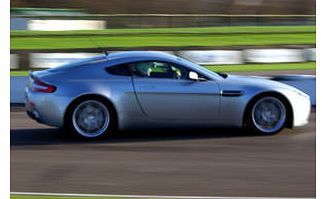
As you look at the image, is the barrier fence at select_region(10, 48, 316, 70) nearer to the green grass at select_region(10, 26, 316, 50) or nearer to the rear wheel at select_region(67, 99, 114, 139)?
the green grass at select_region(10, 26, 316, 50)

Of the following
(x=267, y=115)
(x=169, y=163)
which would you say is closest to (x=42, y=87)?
(x=169, y=163)

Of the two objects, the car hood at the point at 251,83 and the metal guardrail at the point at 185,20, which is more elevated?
the metal guardrail at the point at 185,20

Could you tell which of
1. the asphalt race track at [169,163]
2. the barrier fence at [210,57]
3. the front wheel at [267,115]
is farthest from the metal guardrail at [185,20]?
the front wheel at [267,115]

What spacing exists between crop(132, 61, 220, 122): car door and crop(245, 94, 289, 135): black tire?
0.49 m

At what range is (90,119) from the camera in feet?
29.2

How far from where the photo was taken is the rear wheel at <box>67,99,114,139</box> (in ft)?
29.1

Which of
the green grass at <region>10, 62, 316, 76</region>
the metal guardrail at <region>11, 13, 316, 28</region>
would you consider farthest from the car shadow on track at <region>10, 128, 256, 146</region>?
the metal guardrail at <region>11, 13, 316, 28</region>

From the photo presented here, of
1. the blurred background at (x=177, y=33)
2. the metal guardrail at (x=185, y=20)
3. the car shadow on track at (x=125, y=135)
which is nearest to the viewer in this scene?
the car shadow on track at (x=125, y=135)

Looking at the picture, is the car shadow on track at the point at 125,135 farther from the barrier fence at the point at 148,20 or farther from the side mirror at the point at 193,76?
the barrier fence at the point at 148,20

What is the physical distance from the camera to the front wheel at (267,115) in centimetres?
907

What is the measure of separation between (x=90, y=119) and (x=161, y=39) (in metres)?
29.9

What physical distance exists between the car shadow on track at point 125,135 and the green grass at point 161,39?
A: 79.2 feet

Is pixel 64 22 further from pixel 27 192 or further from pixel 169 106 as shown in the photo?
pixel 27 192

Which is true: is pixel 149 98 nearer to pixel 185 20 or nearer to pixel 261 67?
pixel 261 67
